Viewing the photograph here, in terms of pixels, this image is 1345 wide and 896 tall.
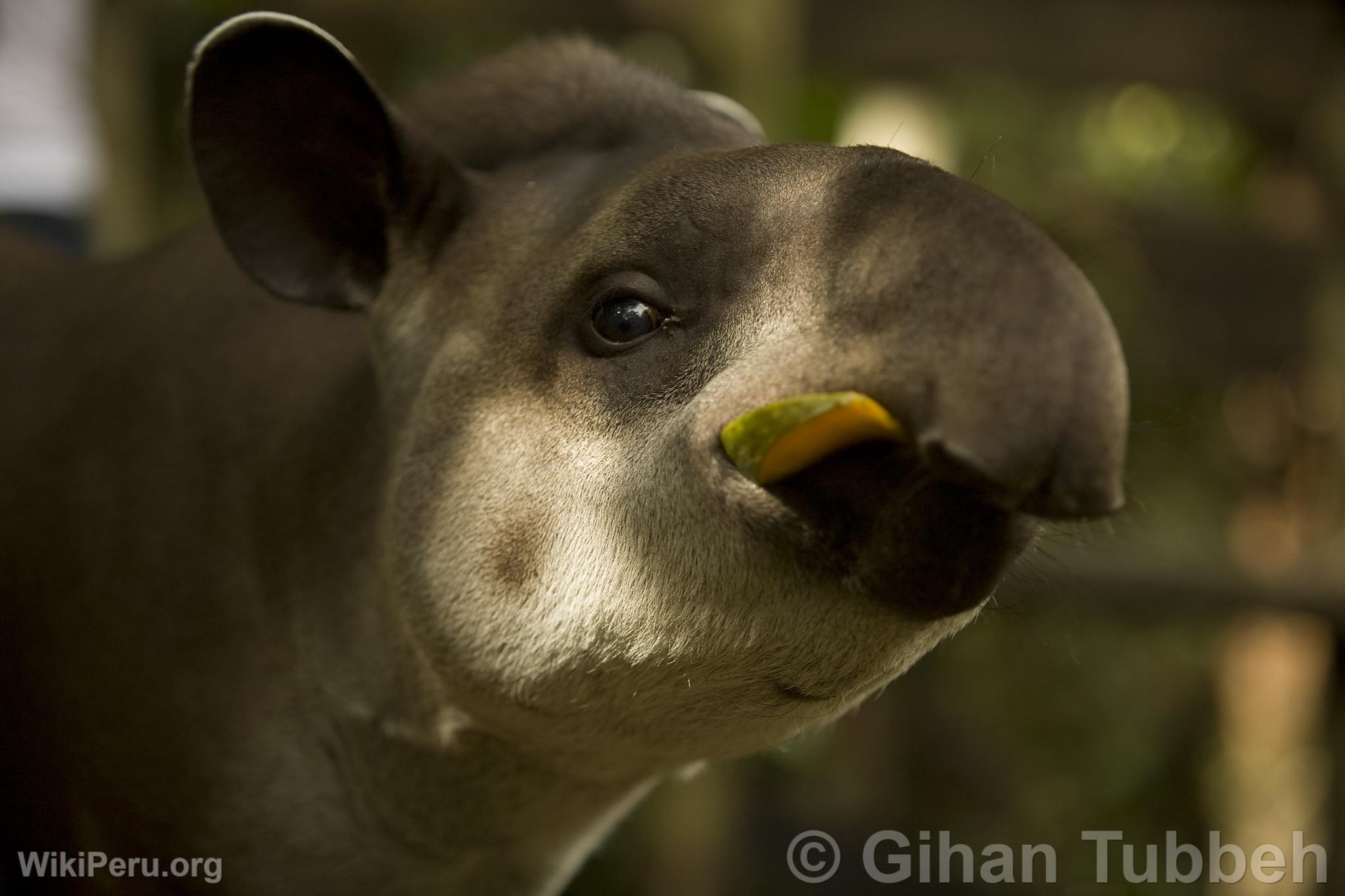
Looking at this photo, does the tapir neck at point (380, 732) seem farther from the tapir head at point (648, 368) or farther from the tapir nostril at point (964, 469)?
the tapir nostril at point (964, 469)

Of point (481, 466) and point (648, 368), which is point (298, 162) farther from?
point (648, 368)

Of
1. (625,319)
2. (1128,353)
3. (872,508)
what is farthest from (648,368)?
(1128,353)

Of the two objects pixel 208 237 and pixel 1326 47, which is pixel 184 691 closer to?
pixel 208 237

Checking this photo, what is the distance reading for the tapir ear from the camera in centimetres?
252

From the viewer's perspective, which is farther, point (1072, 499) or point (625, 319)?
point (625, 319)

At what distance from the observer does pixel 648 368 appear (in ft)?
6.92

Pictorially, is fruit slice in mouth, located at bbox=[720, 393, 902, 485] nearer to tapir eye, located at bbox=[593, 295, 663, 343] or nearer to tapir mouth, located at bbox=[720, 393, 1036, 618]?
tapir mouth, located at bbox=[720, 393, 1036, 618]

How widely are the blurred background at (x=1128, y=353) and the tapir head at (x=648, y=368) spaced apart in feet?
1.36

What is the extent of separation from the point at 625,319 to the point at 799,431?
524 mm

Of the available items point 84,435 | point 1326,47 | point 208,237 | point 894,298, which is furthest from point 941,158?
point 894,298

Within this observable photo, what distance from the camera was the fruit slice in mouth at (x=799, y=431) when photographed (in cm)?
167

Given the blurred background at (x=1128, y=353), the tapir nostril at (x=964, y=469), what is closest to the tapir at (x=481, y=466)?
the tapir nostril at (x=964, y=469)

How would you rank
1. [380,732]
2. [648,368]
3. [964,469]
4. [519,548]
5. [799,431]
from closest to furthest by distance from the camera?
[964,469], [799,431], [648,368], [519,548], [380,732]

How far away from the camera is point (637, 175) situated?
91.3 inches
